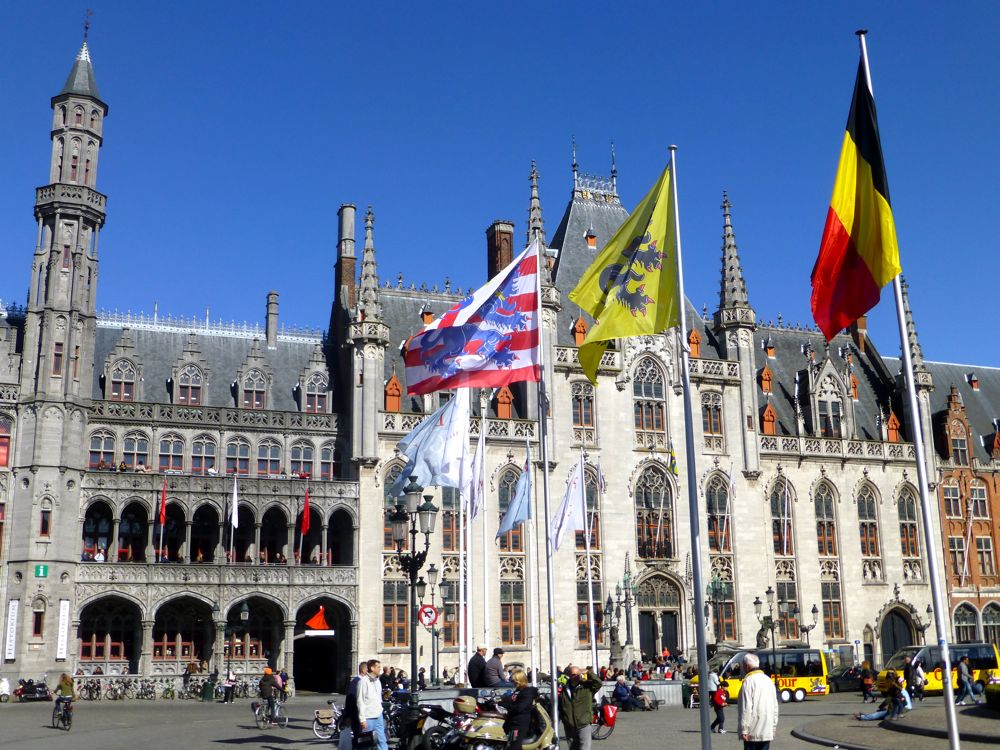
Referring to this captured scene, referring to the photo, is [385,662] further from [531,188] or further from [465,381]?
[465,381]

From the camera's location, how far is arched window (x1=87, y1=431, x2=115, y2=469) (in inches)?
1966

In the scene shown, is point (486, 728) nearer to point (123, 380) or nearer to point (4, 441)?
A: point (4, 441)

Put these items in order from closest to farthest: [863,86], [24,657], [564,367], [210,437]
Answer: [863,86] → [24,657] → [210,437] → [564,367]

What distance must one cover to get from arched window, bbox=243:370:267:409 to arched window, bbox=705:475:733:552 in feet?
79.4

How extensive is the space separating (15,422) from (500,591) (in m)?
24.1

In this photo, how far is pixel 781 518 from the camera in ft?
196

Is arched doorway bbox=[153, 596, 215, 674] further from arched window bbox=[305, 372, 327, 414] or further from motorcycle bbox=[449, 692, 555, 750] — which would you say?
motorcycle bbox=[449, 692, 555, 750]

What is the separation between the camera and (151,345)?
5512 centimetres

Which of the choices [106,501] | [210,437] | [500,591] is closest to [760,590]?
[500,591]

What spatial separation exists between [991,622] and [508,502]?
31419mm

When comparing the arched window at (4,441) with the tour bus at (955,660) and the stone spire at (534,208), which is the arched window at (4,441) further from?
the tour bus at (955,660)

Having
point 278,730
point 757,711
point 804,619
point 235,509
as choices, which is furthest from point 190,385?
point 757,711

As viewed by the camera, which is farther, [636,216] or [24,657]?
[24,657]

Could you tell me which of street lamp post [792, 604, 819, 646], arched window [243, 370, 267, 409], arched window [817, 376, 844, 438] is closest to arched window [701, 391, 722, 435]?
arched window [817, 376, 844, 438]
